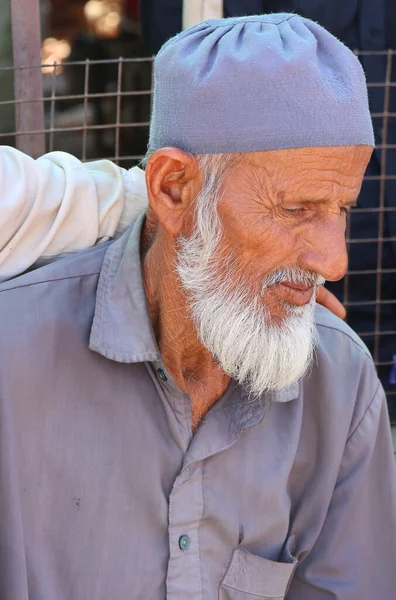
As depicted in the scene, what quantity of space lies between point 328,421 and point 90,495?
612 mm

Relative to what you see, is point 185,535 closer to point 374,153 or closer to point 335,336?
point 335,336

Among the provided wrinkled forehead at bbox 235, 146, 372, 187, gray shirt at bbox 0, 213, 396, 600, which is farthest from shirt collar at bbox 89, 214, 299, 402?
wrinkled forehead at bbox 235, 146, 372, 187

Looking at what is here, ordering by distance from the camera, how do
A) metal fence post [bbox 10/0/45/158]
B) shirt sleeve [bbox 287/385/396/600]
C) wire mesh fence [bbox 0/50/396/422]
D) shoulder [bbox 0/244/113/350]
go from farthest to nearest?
1. wire mesh fence [bbox 0/50/396/422]
2. metal fence post [bbox 10/0/45/158]
3. shirt sleeve [bbox 287/385/396/600]
4. shoulder [bbox 0/244/113/350]

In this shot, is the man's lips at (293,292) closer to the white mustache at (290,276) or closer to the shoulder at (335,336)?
the white mustache at (290,276)

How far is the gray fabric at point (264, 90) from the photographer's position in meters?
1.97

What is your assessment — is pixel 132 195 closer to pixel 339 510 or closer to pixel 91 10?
pixel 339 510

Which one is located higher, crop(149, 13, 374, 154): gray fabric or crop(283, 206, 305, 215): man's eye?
crop(149, 13, 374, 154): gray fabric

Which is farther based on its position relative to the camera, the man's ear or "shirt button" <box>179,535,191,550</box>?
"shirt button" <box>179,535,191,550</box>

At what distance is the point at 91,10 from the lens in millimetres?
4207

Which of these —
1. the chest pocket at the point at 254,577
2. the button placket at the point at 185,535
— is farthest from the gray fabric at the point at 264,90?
the chest pocket at the point at 254,577

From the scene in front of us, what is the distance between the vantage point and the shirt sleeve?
2.41 meters

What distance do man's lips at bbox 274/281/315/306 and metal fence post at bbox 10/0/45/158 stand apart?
5.40 feet

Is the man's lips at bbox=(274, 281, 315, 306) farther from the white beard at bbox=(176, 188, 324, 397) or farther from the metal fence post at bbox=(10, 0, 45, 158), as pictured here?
the metal fence post at bbox=(10, 0, 45, 158)

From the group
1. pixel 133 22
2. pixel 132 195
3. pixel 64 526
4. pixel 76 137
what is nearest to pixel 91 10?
pixel 133 22
